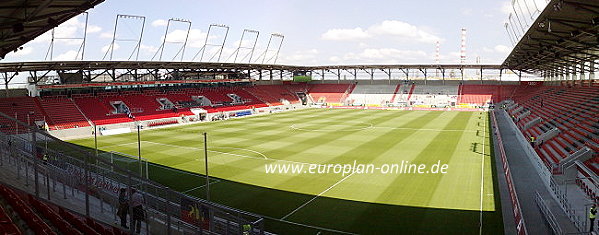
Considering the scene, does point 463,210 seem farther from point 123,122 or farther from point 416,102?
point 416,102

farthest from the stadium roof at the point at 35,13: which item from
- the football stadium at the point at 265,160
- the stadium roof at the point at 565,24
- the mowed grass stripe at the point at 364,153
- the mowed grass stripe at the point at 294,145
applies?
the stadium roof at the point at 565,24

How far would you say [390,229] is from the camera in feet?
47.3

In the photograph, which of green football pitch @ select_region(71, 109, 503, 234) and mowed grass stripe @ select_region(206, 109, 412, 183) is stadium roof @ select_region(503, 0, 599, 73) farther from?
mowed grass stripe @ select_region(206, 109, 412, 183)

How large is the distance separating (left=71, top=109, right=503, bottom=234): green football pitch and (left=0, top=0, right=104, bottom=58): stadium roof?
30.8 ft

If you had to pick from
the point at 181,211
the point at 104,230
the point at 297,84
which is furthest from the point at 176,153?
the point at 297,84

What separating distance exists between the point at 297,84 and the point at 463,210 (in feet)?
246

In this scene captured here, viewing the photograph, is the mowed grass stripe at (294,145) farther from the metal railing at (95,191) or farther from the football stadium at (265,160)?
the metal railing at (95,191)

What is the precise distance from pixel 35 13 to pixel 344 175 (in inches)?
630

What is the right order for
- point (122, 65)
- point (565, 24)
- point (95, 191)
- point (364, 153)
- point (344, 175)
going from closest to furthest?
1. point (95, 191)
2. point (565, 24)
3. point (344, 175)
4. point (364, 153)
5. point (122, 65)

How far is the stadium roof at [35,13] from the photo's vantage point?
37.2ft

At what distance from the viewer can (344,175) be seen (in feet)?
72.9

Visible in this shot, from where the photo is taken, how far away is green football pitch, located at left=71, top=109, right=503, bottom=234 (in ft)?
51.1

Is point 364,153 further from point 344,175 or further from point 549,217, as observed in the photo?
point 549,217

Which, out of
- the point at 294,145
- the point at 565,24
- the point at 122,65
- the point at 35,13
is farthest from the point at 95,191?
the point at 122,65
